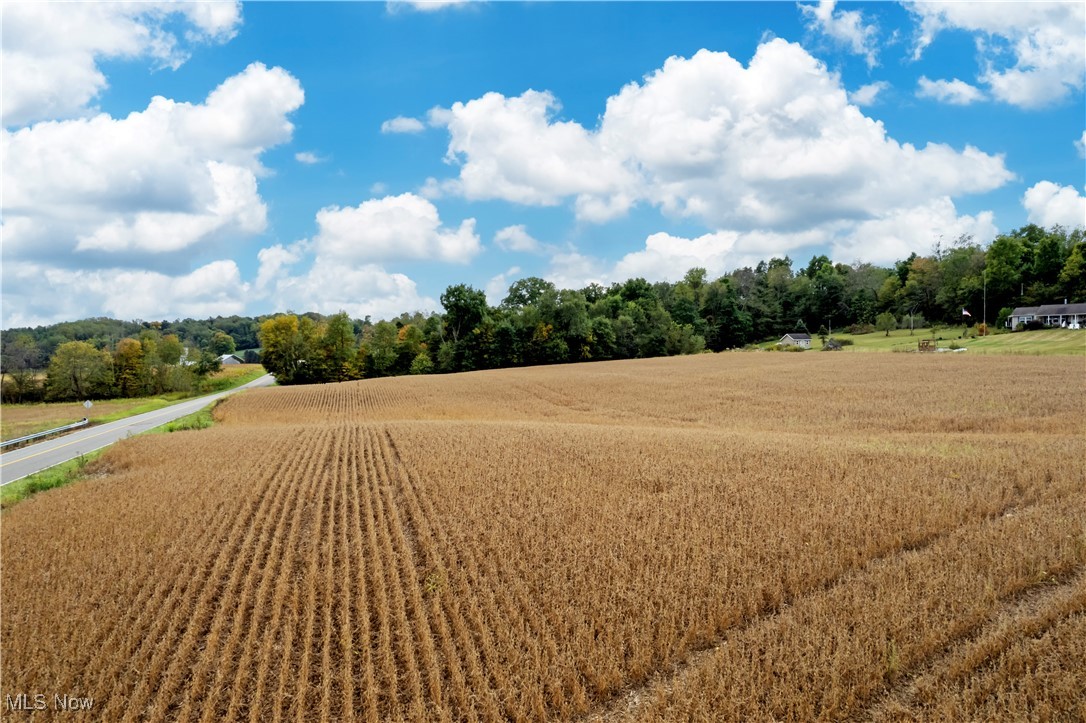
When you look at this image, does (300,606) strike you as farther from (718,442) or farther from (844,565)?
(718,442)

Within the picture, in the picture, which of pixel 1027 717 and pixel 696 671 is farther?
pixel 696 671

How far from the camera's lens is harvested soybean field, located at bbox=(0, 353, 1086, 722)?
20.7 ft

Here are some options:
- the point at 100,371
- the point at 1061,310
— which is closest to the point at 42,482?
the point at 100,371

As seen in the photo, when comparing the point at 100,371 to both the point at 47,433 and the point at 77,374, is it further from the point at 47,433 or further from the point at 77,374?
the point at 47,433

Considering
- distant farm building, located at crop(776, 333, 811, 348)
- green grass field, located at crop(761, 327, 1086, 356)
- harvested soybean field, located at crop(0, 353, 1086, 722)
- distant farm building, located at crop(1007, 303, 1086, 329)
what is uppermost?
distant farm building, located at crop(1007, 303, 1086, 329)

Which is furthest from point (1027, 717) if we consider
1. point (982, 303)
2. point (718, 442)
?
point (982, 303)

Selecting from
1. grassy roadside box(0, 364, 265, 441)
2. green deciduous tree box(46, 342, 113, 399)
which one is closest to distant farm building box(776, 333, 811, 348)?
grassy roadside box(0, 364, 265, 441)

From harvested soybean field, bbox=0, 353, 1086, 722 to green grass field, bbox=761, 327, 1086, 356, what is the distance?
48.7 m

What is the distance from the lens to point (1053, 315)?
244 ft

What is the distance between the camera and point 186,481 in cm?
1612

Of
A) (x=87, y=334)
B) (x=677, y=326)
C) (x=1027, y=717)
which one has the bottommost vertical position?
(x=1027, y=717)

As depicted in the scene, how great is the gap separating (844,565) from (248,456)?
18395mm

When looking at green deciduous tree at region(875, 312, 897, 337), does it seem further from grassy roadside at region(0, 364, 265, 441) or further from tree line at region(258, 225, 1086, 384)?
grassy roadside at region(0, 364, 265, 441)

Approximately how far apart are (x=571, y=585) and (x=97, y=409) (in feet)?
226
